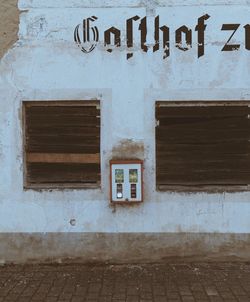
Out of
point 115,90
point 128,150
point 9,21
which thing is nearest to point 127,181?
point 128,150

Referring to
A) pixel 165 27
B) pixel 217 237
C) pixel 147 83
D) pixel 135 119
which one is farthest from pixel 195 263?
pixel 165 27

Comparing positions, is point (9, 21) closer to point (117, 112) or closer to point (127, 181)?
Result: point (117, 112)

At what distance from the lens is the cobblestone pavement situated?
213 inches

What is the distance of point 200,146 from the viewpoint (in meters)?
6.54

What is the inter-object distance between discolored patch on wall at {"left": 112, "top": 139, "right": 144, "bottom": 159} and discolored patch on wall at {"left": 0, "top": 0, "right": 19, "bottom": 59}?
1.96 meters

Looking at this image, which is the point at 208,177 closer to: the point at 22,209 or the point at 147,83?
the point at 147,83

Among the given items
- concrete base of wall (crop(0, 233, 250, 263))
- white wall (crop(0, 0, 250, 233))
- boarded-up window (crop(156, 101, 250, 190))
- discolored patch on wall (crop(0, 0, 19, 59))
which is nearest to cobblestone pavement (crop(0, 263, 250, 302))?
concrete base of wall (crop(0, 233, 250, 263))

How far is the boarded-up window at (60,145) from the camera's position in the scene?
655cm

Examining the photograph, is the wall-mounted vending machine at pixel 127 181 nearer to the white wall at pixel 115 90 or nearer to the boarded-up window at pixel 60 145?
the white wall at pixel 115 90

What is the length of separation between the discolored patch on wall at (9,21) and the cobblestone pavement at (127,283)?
3.06 meters

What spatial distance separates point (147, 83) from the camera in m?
6.41

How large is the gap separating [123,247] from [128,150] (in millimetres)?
1296

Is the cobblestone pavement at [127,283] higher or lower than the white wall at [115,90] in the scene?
lower

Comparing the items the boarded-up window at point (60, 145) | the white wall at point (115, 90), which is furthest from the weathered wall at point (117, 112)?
the boarded-up window at point (60, 145)
